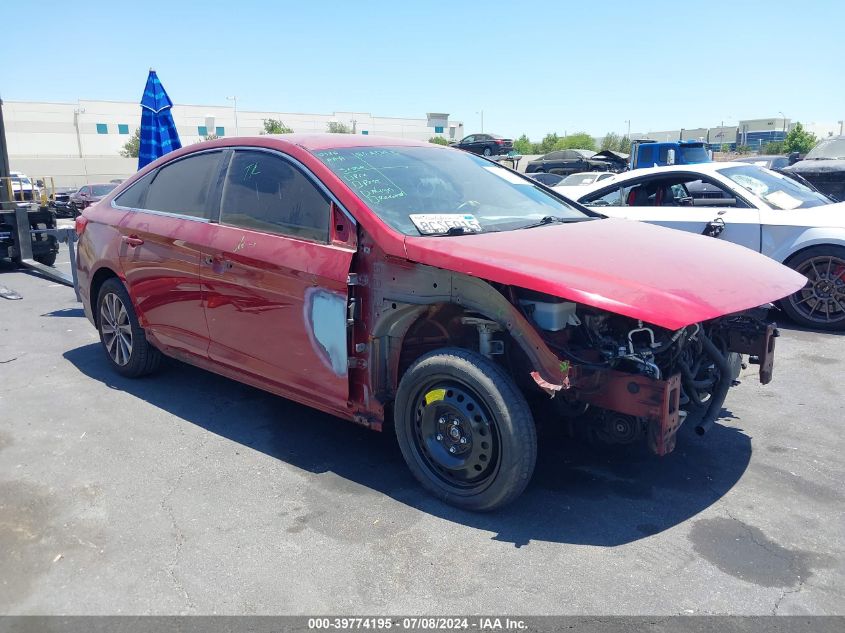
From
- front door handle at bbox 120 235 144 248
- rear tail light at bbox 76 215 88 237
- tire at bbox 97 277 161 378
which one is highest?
rear tail light at bbox 76 215 88 237

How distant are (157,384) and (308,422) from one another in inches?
57.8

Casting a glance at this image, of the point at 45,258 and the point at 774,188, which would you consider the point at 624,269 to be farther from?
the point at 45,258

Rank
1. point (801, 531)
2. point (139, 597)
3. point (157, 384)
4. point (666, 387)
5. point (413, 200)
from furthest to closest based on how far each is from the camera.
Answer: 1. point (157, 384)
2. point (413, 200)
3. point (801, 531)
4. point (666, 387)
5. point (139, 597)

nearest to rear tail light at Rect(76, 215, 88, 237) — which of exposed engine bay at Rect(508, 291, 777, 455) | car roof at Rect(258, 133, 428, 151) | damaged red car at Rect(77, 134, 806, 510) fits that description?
damaged red car at Rect(77, 134, 806, 510)

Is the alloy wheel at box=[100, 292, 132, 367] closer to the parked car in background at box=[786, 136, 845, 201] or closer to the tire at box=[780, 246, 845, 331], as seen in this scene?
the tire at box=[780, 246, 845, 331]

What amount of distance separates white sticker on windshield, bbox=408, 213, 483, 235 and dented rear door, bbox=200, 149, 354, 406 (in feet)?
1.29

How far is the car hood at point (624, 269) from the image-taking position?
9.10 ft

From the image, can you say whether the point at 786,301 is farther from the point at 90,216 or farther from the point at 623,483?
the point at 90,216

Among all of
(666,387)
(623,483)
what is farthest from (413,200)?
(623,483)

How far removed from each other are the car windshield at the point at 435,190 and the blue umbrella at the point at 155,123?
6.03 metres

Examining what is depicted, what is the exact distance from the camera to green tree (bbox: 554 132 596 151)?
68550mm

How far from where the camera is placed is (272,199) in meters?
3.93

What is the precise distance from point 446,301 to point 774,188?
5.40 m

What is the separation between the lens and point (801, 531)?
122 inches
